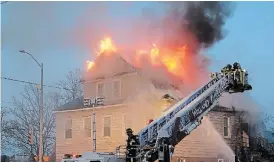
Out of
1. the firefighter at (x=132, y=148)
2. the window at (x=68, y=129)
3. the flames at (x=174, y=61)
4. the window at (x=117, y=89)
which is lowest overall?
the firefighter at (x=132, y=148)

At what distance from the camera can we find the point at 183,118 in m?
14.5

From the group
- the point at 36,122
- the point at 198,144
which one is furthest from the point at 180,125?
the point at 36,122

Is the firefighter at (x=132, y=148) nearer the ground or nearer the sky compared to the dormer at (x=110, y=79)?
nearer the ground

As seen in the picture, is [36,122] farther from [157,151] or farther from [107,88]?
[157,151]

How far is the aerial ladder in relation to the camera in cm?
1375

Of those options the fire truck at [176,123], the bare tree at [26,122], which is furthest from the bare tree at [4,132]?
the fire truck at [176,123]

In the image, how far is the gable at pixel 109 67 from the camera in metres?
A: 26.8

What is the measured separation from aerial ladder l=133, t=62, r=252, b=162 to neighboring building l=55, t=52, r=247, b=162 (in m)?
8.32

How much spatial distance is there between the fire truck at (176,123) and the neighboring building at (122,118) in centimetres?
832

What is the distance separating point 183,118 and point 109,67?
13.8 metres

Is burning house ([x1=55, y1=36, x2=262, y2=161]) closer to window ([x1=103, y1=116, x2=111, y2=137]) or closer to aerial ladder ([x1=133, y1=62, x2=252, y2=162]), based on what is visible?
window ([x1=103, y1=116, x2=111, y2=137])

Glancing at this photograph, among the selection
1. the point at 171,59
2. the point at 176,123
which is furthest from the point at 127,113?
the point at 176,123

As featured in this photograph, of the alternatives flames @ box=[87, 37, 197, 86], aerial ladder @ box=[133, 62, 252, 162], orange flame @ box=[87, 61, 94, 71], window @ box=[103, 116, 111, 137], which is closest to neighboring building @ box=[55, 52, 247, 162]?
window @ box=[103, 116, 111, 137]

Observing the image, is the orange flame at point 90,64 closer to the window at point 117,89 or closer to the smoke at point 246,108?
the window at point 117,89
